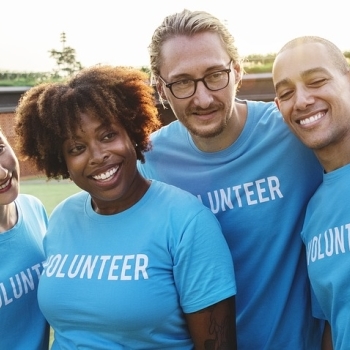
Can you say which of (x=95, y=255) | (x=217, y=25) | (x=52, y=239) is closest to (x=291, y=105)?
(x=217, y=25)

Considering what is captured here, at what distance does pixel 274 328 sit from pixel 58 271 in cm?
100

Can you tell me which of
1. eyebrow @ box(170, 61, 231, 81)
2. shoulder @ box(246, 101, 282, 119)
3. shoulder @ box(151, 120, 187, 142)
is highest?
eyebrow @ box(170, 61, 231, 81)

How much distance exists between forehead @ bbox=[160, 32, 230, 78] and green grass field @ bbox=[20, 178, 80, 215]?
11234 millimetres

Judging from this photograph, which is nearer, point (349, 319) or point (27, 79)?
point (349, 319)

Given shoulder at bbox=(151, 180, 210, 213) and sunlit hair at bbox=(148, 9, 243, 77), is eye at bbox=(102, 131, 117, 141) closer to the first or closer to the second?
shoulder at bbox=(151, 180, 210, 213)

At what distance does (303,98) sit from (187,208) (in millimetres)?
681

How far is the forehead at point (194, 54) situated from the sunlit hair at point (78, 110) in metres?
0.15

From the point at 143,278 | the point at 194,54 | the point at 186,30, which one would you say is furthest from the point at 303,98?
the point at 143,278

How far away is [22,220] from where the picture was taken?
2447 mm

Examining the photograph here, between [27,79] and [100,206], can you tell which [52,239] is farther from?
[27,79]

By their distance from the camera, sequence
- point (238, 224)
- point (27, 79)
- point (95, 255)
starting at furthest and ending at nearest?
point (27, 79) → point (238, 224) → point (95, 255)

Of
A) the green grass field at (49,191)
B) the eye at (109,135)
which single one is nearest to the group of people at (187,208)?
the eye at (109,135)

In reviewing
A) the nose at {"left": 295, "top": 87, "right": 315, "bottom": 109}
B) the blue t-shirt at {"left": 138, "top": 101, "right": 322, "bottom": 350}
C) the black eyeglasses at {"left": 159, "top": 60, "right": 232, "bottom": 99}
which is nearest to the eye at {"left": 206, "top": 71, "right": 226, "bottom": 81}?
the black eyeglasses at {"left": 159, "top": 60, "right": 232, "bottom": 99}

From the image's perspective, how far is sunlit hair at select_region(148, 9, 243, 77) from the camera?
238 cm
